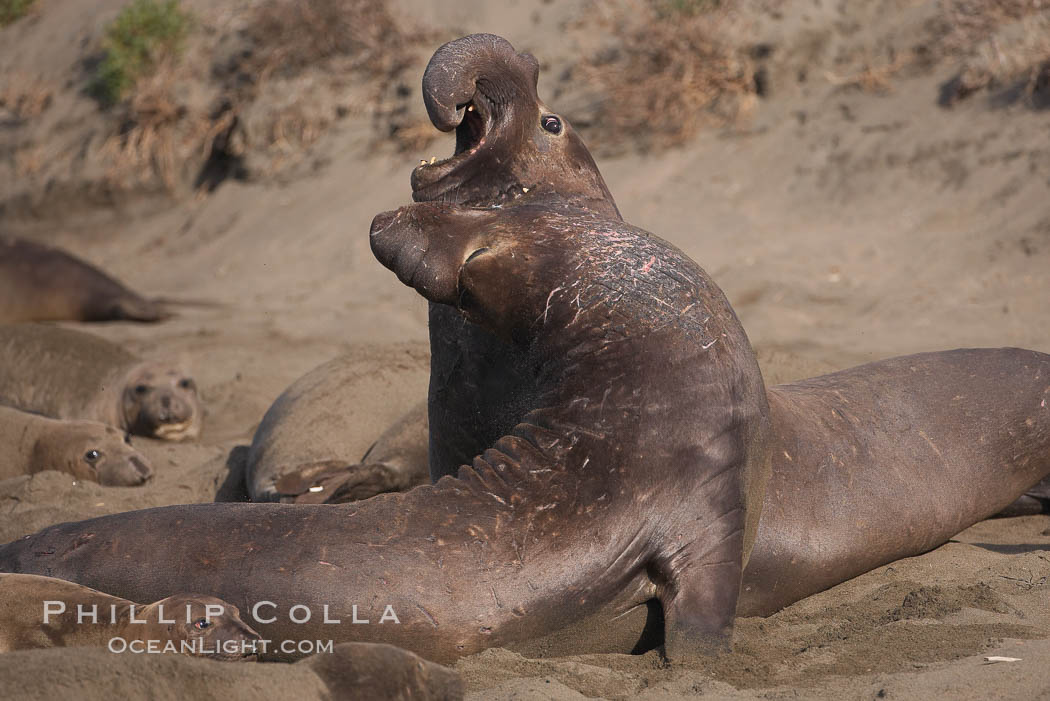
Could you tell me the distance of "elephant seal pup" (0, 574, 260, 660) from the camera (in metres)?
2.78

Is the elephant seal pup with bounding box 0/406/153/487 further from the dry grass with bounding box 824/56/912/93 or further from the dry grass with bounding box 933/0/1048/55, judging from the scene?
the dry grass with bounding box 933/0/1048/55

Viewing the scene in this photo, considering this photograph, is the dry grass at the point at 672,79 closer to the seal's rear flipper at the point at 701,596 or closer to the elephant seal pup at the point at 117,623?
the seal's rear flipper at the point at 701,596

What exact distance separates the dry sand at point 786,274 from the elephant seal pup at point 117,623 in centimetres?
40

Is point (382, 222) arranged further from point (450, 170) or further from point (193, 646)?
point (193, 646)

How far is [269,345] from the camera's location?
8375 mm

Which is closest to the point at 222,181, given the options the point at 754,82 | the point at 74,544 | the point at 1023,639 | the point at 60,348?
the point at 60,348

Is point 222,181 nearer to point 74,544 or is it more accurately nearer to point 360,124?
point 360,124

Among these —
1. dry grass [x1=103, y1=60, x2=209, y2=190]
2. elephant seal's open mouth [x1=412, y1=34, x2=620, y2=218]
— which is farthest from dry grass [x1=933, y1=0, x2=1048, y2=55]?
dry grass [x1=103, y1=60, x2=209, y2=190]

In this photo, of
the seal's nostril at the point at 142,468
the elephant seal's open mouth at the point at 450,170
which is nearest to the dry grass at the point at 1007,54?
the elephant seal's open mouth at the point at 450,170

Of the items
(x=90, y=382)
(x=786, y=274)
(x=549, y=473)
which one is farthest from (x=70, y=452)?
(x=786, y=274)

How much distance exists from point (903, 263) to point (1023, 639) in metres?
5.19

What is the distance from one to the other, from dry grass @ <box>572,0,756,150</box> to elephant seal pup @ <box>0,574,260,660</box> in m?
7.83

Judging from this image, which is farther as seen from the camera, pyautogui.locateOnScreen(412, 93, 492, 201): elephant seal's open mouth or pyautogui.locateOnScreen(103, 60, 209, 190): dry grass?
pyautogui.locateOnScreen(103, 60, 209, 190): dry grass

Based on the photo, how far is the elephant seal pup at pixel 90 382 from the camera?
7.48 metres
